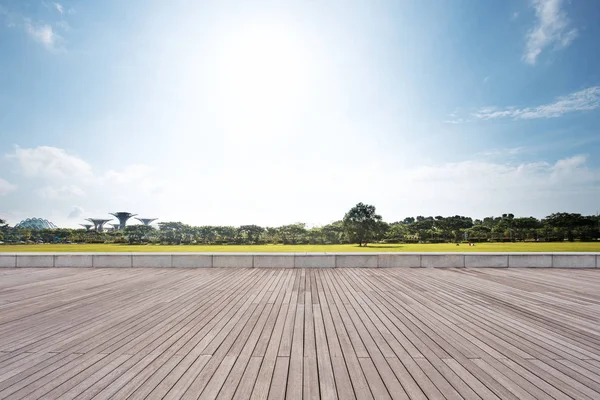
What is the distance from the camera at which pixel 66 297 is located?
18.1 feet

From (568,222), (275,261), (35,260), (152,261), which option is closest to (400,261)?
(275,261)

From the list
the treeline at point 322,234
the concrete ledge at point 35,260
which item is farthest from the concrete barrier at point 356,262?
the treeline at point 322,234

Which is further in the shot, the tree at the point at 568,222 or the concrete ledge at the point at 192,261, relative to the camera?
the tree at the point at 568,222

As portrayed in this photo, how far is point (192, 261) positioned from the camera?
9.35 meters

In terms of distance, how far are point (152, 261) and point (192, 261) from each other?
4.65ft

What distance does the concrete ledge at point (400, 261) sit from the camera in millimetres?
9461

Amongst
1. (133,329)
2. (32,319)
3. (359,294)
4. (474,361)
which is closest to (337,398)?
(474,361)

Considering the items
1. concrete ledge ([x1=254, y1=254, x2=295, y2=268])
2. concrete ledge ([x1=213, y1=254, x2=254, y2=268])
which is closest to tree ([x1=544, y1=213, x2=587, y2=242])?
concrete ledge ([x1=254, y1=254, x2=295, y2=268])

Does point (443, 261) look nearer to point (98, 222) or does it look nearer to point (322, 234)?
point (322, 234)

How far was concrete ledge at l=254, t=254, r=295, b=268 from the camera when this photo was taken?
936 centimetres

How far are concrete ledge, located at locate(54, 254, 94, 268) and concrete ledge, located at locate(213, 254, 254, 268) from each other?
427 cm

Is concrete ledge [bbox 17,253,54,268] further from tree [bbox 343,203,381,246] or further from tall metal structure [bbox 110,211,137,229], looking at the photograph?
tall metal structure [bbox 110,211,137,229]

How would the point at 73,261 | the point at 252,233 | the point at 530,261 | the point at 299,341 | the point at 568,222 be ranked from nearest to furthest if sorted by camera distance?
the point at 299,341, the point at 530,261, the point at 73,261, the point at 568,222, the point at 252,233

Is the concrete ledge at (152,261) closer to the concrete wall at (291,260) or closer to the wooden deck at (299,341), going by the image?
the concrete wall at (291,260)
